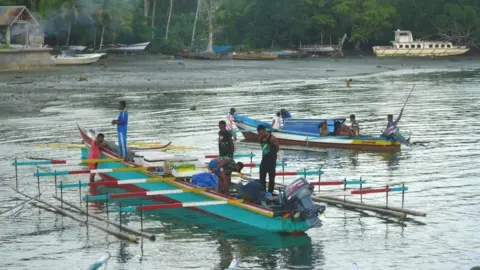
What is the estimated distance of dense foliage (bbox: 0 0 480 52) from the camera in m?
98.7

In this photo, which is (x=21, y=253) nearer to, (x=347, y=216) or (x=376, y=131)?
(x=347, y=216)

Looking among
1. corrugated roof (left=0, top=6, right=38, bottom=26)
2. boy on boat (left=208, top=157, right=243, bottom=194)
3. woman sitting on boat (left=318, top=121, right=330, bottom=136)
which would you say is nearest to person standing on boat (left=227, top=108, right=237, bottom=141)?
woman sitting on boat (left=318, top=121, right=330, bottom=136)

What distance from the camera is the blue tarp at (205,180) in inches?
784

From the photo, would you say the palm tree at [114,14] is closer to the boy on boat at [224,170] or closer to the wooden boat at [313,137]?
the wooden boat at [313,137]

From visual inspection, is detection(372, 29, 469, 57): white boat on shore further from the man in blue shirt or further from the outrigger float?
the man in blue shirt

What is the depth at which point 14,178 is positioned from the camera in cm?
2442

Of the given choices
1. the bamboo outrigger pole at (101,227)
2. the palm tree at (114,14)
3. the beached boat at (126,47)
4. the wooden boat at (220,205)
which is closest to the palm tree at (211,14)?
the beached boat at (126,47)

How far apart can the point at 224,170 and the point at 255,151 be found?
1094cm

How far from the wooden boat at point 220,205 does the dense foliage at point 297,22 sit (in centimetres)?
7203

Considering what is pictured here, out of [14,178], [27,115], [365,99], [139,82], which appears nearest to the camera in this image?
[14,178]

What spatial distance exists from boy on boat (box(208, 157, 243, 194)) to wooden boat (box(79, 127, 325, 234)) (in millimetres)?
272

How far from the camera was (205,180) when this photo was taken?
20.0m

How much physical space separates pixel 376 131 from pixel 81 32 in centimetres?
5728

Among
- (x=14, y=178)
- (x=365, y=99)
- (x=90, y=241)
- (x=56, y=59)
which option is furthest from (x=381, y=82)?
(x=90, y=241)
